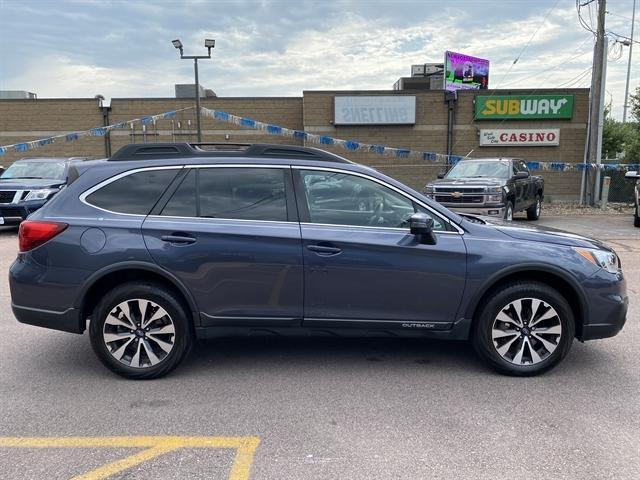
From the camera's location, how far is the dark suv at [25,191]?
11.6m

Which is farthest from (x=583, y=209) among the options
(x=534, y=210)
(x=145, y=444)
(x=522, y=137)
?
(x=145, y=444)

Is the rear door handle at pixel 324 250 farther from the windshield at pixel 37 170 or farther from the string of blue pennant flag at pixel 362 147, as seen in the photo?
the string of blue pennant flag at pixel 362 147

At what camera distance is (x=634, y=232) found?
1293 centimetres

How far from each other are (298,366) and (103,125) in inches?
825

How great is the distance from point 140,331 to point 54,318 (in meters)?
0.67

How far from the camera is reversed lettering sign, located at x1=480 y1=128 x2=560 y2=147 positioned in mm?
21328

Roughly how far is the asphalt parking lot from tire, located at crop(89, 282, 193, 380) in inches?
5.6

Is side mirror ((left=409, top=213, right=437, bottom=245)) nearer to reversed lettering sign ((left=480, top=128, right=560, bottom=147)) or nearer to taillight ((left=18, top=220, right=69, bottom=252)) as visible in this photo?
taillight ((left=18, top=220, right=69, bottom=252))

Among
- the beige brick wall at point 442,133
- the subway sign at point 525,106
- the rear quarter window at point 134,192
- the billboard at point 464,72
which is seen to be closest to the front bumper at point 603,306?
the rear quarter window at point 134,192

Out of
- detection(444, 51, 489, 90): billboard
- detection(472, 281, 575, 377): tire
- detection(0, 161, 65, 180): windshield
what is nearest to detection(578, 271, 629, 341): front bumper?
detection(472, 281, 575, 377): tire

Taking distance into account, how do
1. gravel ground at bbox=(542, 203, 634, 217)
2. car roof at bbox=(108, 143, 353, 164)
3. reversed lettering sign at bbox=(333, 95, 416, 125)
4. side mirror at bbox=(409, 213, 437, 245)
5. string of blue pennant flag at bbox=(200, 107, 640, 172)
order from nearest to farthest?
side mirror at bbox=(409, 213, 437, 245) → car roof at bbox=(108, 143, 353, 164) → gravel ground at bbox=(542, 203, 634, 217) → string of blue pennant flag at bbox=(200, 107, 640, 172) → reversed lettering sign at bbox=(333, 95, 416, 125)

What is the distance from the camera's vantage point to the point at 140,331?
4004 mm

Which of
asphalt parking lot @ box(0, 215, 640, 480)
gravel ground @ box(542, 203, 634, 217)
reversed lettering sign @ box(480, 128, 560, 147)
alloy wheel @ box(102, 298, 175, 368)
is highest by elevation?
reversed lettering sign @ box(480, 128, 560, 147)

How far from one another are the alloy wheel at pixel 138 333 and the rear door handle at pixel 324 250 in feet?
3.96
